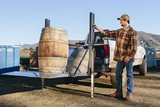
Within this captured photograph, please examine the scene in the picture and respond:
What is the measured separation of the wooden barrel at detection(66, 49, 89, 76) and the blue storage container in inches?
212

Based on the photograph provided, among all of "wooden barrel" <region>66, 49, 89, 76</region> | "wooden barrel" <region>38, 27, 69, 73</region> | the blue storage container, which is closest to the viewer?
"wooden barrel" <region>38, 27, 69, 73</region>

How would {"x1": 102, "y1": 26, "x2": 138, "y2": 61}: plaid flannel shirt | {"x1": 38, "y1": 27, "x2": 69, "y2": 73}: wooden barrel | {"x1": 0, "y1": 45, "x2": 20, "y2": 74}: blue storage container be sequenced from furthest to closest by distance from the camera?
{"x1": 0, "y1": 45, "x2": 20, "y2": 74}: blue storage container, {"x1": 38, "y1": 27, "x2": 69, "y2": 73}: wooden barrel, {"x1": 102, "y1": 26, "x2": 138, "y2": 61}: plaid flannel shirt

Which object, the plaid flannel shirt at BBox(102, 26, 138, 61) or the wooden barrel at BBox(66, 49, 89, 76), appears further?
the wooden barrel at BBox(66, 49, 89, 76)

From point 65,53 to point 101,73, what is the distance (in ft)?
4.20

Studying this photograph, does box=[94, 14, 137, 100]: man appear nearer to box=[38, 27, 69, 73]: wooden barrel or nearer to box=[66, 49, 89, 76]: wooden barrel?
box=[66, 49, 89, 76]: wooden barrel

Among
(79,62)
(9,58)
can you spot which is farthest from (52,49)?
(9,58)

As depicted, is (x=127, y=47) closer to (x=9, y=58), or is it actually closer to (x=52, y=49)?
(x=52, y=49)

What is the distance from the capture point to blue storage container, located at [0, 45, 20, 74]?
9.27m

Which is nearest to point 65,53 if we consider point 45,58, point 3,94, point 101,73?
point 45,58

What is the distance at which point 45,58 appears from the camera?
4508mm

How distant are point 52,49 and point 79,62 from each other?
112 centimetres

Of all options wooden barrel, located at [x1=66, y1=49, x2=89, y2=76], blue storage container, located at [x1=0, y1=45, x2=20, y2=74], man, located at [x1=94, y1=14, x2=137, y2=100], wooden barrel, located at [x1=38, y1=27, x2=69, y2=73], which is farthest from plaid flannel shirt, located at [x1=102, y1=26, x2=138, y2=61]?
blue storage container, located at [x1=0, y1=45, x2=20, y2=74]

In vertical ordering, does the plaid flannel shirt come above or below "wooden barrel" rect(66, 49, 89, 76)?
above

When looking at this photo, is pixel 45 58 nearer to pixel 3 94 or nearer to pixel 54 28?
pixel 54 28
